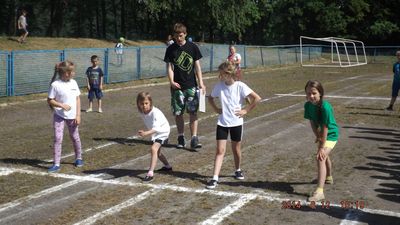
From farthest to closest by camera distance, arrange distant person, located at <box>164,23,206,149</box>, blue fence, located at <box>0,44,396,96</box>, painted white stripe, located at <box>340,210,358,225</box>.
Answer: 1. blue fence, located at <box>0,44,396,96</box>
2. distant person, located at <box>164,23,206,149</box>
3. painted white stripe, located at <box>340,210,358,225</box>

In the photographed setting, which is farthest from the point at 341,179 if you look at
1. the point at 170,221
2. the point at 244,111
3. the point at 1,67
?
the point at 1,67

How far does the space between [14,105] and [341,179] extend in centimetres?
1102

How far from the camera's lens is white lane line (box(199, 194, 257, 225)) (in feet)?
16.4

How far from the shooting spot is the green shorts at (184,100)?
8406 millimetres

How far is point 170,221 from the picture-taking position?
498 centimetres

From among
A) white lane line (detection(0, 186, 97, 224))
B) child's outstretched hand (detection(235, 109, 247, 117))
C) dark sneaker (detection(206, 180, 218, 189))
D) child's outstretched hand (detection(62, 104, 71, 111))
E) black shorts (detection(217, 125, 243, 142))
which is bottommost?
white lane line (detection(0, 186, 97, 224))

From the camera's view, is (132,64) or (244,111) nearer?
(244,111)

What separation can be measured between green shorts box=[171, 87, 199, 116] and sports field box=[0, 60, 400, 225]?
0.69 m

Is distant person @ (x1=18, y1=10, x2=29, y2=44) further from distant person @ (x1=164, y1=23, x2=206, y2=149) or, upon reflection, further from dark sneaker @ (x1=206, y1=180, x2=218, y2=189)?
dark sneaker @ (x1=206, y1=180, x2=218, y2=189)

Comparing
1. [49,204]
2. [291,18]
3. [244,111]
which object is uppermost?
[291,18]

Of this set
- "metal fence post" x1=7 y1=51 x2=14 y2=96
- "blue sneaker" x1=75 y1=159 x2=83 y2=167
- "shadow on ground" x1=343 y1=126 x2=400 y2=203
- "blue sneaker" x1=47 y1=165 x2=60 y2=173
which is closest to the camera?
"shadow on ground" x1=343 y1=126 x2=400 y2=203

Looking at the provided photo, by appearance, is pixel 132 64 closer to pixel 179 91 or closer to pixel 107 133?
pixel 107 133

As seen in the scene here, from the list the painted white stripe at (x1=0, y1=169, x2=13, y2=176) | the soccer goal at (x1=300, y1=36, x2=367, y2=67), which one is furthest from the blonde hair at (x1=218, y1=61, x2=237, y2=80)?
the soccer goal at (x1=300, y1=36, x2=367, y2=67)
